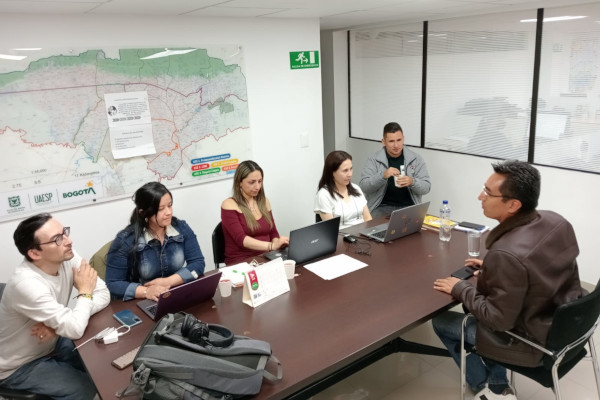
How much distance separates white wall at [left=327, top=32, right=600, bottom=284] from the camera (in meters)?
3.91

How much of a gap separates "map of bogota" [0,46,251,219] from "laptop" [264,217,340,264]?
1.43m

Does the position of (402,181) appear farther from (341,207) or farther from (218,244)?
(218,244)

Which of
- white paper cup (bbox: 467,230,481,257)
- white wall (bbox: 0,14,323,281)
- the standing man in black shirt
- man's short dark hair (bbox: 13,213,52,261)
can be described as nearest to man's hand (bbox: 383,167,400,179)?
the standing man in black shirt

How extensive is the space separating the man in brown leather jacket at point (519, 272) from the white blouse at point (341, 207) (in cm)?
143

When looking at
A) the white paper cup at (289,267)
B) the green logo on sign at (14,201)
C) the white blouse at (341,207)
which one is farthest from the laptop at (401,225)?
the green logo on sign at (14,201)

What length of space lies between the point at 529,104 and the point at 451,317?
2.46 m

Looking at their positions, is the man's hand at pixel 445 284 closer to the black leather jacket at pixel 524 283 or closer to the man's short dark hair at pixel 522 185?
the black leather jacket at pixel 524 283

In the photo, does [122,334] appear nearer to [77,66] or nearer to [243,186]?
[243,186]

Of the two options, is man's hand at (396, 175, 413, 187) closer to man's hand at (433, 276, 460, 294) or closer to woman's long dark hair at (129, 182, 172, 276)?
man's hand at (433, 276, 460, 294)

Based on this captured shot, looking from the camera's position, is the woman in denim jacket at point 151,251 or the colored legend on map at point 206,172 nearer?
the woman in denim jacket at point 151,251

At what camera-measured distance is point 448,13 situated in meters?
4.20

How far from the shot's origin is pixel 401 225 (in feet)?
10.2

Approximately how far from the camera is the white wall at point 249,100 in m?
3.20

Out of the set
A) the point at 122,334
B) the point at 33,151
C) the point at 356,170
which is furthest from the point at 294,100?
the point at 122,334
